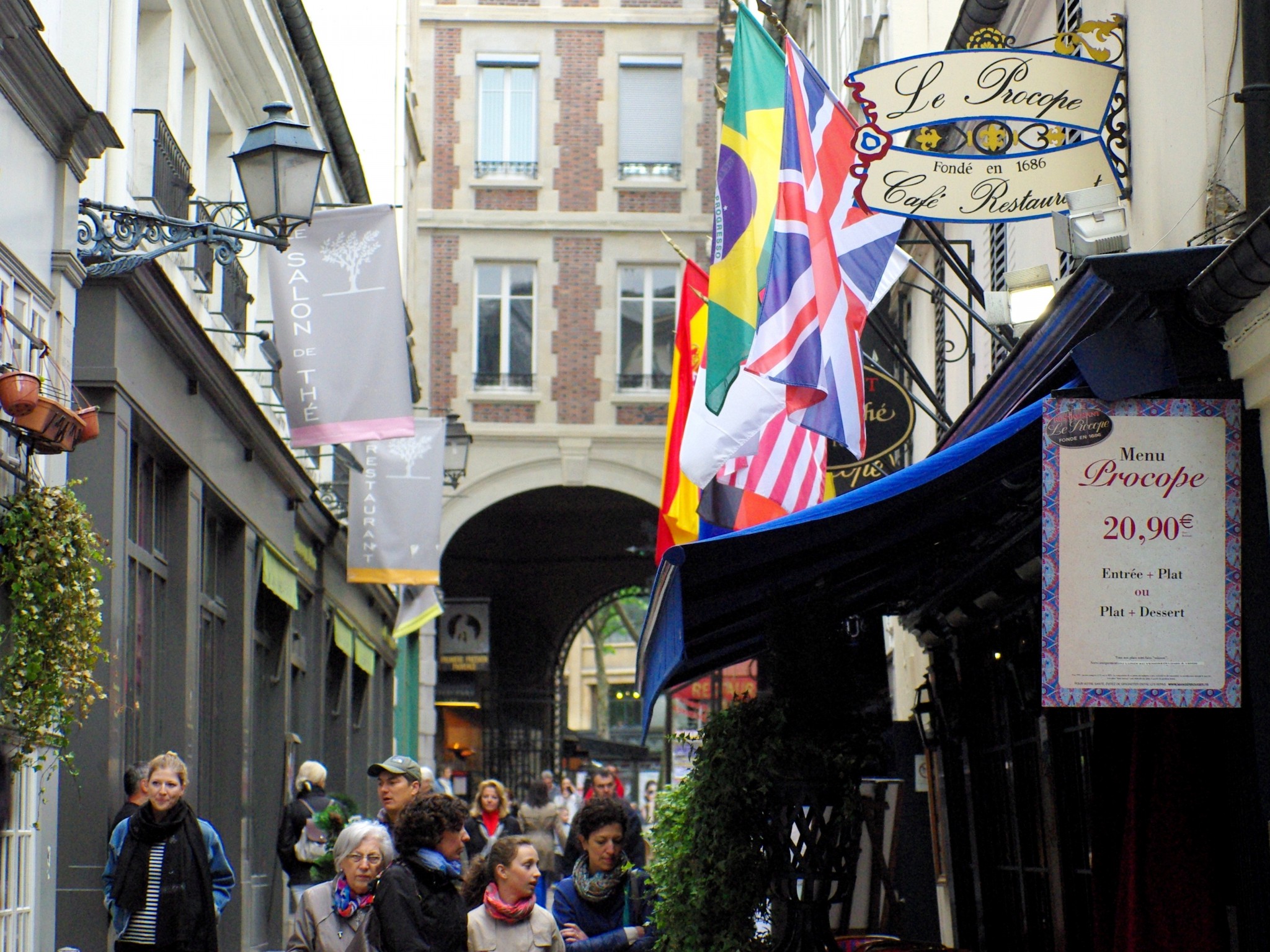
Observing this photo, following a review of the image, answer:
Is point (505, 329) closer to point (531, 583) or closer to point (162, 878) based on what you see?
point (531, 583)

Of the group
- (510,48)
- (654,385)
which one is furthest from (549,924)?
(510,48)

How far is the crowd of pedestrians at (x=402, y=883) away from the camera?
6441 mm

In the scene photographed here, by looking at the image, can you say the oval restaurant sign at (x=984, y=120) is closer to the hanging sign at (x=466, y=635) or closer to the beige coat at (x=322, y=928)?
the beige coat at (x=322, y=928)

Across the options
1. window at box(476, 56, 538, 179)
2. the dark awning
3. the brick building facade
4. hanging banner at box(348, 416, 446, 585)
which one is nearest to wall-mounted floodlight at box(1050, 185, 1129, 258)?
the dark awning

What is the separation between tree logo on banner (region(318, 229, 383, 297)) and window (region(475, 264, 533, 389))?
56.5 feet

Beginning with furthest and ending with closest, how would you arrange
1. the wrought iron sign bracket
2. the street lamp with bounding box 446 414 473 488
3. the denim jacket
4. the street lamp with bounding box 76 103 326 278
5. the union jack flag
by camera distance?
the street lamp with bounding box 446 414 473 488, the street lamp with bounding box 76 103 326 278, the wrought iron sign bracket, the denim jacket, the union jack flag

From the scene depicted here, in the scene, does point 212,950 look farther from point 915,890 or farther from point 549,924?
point 915,890

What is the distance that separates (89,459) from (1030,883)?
226 inches

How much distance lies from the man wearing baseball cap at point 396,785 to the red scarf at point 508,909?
6.03ft

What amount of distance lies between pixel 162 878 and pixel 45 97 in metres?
3.83

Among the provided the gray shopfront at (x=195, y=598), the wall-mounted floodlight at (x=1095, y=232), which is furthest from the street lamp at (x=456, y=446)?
the wall-mounted floodlight at (x=1095, y=232)

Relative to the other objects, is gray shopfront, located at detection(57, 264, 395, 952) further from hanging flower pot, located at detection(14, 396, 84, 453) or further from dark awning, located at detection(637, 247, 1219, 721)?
dark awning, located at detection(637, 247, 1219, 721)

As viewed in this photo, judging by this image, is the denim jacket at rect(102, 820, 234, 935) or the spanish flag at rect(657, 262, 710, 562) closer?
the denim jacket at rect(102, 820, 234, 935)

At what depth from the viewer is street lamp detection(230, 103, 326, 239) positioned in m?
9.00
